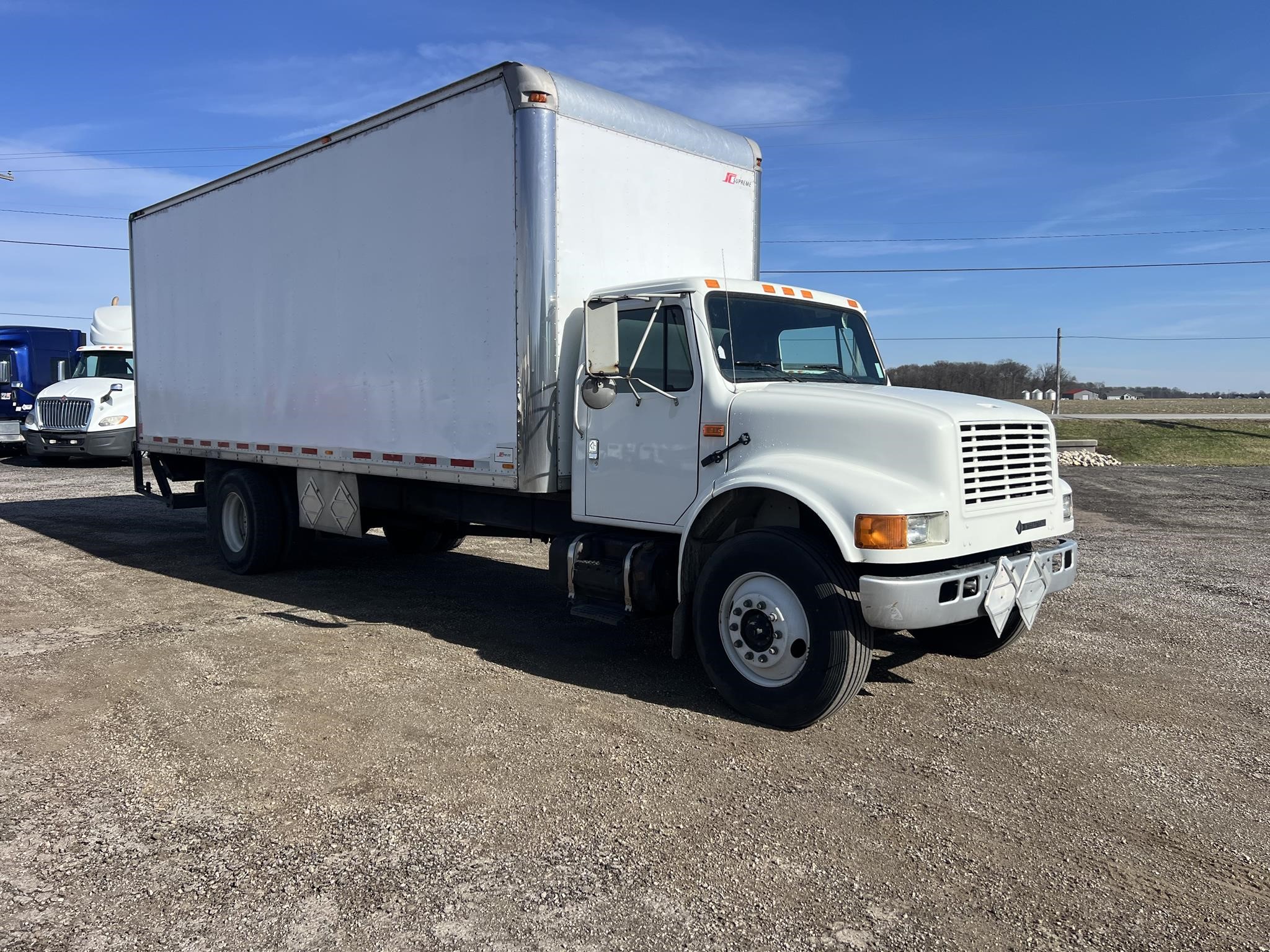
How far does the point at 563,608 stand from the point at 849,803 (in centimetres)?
412

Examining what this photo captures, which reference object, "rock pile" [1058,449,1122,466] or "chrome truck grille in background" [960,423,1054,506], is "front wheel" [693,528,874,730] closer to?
"chrome truck grille in background" [960,423,1054,506]

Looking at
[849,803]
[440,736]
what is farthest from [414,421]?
[849,803]

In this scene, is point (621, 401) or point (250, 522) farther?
point (250, 522)

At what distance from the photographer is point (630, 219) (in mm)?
6656

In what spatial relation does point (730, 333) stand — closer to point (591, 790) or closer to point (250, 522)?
point (591, 790)

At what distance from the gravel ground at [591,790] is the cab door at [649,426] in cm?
112

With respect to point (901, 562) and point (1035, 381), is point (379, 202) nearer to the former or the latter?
point (901, 562)

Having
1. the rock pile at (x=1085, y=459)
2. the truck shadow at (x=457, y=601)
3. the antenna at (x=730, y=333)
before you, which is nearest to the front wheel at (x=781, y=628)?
the truck shadow at (x=457, y=601)

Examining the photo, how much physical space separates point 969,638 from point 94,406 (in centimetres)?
2015

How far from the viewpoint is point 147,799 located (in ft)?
13.9

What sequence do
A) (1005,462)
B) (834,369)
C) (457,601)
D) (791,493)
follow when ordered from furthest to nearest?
(457,601)
(834,369)
(1005,462)
(791,493)

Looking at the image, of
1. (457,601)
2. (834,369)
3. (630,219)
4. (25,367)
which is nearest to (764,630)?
(834,369)

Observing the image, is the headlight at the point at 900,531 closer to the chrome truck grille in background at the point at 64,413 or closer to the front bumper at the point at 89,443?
the front bumper at the point at 89,443

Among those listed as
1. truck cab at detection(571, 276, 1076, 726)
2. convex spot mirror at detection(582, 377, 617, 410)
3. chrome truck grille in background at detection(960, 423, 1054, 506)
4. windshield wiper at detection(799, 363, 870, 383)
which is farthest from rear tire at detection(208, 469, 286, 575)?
chrome truck grille in background at detection(960, 423, 1054, 506)
